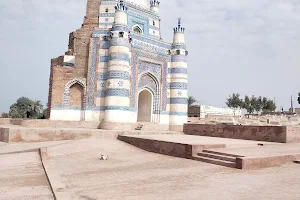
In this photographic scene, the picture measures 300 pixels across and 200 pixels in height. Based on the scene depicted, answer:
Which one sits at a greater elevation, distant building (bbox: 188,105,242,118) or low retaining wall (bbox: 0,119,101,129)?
distant building (bbox: 188,105,242,118)

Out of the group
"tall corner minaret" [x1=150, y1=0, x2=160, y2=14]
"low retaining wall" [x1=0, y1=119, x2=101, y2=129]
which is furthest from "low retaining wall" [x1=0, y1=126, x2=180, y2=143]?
"tall corner minaret" [x1=150, y1=0, x2=160, y2=14]

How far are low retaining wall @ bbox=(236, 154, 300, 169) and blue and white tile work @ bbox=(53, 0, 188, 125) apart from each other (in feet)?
35.9

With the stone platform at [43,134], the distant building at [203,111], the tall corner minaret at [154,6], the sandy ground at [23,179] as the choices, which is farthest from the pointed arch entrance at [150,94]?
the distant building at [203,111]

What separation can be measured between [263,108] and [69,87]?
135 feet

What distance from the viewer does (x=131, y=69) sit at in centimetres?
1869

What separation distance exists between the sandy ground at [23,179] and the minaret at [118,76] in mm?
7791

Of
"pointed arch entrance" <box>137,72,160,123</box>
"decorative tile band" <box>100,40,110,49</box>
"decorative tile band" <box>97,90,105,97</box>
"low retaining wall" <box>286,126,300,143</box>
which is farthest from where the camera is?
"pointed arch entrance" <box>137,72,160,123</box>

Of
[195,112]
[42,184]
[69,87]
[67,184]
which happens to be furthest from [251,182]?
[195,112]

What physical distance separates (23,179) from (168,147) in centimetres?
492

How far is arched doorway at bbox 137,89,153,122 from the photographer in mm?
20219

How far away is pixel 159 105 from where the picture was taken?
2002 centimetres

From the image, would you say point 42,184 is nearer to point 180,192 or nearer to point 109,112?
point 180,192

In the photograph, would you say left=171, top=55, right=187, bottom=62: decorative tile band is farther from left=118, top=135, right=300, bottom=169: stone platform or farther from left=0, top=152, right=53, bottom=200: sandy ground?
left=0, top=152, right=53, bottom=200: sandy ground

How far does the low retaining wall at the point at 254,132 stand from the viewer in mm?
11359
